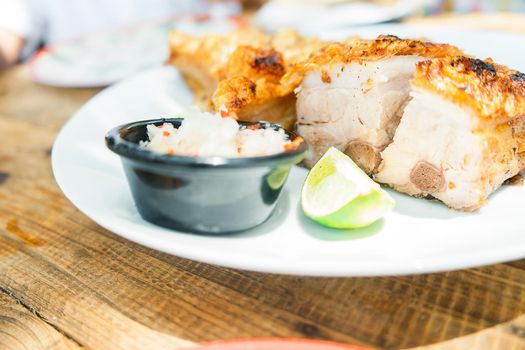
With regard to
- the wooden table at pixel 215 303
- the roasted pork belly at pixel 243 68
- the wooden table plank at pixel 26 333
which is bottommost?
the wooden table at pixel 215 303

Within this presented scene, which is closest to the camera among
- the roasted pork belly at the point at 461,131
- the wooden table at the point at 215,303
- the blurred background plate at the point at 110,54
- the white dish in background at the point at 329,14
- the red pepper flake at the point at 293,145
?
the wooden table at the point at 215,303

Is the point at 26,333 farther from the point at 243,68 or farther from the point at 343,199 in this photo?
the point at 243,68

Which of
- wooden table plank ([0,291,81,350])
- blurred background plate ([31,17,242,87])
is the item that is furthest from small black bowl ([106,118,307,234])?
blurred background plate ([31,17,242,87])

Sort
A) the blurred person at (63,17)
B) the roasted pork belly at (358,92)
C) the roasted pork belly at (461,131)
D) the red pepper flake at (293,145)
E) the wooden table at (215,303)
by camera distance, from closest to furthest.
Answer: the wooden table at (215,303) → the red pepper flake at (293,145) → the roasted pork belly at (461,131) → the roasted pork belly at (358,92) → the blurred person at (63,17)

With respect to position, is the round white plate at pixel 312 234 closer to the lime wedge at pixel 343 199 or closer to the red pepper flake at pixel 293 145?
the lime wedge at pixel 343 199

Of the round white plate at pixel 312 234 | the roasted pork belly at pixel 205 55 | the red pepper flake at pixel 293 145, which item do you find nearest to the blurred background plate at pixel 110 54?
the roasted pork belly at pixel 205 55

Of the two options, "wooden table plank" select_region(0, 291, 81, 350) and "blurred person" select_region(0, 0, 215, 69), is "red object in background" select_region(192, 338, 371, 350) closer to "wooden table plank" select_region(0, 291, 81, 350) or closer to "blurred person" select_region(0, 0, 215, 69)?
"wooden table plank" select_region(0, 291, 81, 350)
